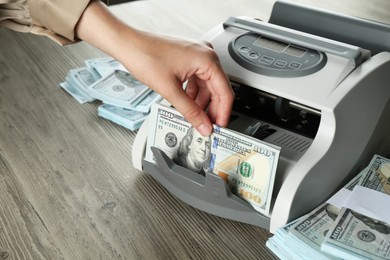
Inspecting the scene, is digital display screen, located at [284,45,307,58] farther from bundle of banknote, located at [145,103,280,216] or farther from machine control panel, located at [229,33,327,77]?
bundle of banknote, located at [145,103,280,216]

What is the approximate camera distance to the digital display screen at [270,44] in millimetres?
977

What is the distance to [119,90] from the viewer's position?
125 centimetres

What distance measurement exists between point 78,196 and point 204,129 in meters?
0.27

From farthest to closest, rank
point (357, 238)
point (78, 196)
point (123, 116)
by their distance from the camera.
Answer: point (123, 116) < point (78, 196) < point (357, 238)

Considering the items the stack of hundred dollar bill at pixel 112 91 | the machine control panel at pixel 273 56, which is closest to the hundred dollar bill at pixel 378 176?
the machine control panel at pixel 273 56

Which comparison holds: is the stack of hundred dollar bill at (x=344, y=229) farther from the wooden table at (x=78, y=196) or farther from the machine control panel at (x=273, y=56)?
the machine control panel at (x=273, y=56)

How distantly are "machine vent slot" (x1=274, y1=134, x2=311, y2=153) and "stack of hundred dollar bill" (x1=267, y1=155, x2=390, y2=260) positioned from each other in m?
0.10

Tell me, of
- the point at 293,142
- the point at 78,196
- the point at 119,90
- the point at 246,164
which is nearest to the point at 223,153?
the point at 246,164

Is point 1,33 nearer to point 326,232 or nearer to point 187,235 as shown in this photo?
point 187,235

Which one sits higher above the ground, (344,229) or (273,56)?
(273,56)

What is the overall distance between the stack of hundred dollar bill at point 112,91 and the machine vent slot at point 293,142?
0.96 feet

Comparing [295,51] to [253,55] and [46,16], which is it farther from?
[46,16]

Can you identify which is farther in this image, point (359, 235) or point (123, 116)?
point (123, 116)

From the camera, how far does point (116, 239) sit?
86 centimetres
